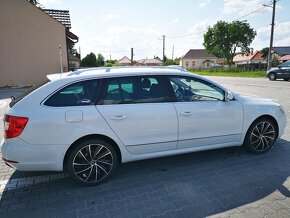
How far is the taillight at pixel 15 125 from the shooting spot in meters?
3.13

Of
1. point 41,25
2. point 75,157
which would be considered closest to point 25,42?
point 41,25

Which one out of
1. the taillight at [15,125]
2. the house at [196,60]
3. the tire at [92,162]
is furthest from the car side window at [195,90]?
the house at [196,60]

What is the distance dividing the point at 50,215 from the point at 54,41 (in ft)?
62.7

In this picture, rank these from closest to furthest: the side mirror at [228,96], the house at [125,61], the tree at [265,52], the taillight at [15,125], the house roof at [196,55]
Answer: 1. the taillight at [15,125]
2. the side mirror at [228,96]
3. the tree at [265,52]
4. the house roof at [196,55]
5. the house at [125,61]

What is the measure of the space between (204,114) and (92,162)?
183cm

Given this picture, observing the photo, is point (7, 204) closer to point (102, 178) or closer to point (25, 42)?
point (102, 178)

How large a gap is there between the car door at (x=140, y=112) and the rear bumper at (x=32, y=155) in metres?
0.80

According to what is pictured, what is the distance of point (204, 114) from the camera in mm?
3939

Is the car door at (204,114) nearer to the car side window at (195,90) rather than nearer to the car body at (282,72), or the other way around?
the car side window at (195,90)

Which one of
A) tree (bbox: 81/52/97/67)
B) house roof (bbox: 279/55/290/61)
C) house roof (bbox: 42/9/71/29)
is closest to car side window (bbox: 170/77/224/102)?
house roof (bbox: 42/9/71/29)

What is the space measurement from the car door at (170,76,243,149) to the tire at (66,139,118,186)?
111cm

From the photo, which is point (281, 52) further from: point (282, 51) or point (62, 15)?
point (62, 15)

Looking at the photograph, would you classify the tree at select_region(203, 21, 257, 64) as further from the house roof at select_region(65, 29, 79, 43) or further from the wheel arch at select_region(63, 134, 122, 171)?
the wheel arch at select_region(63, 134, 122, 171)

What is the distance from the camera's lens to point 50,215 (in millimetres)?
2875
